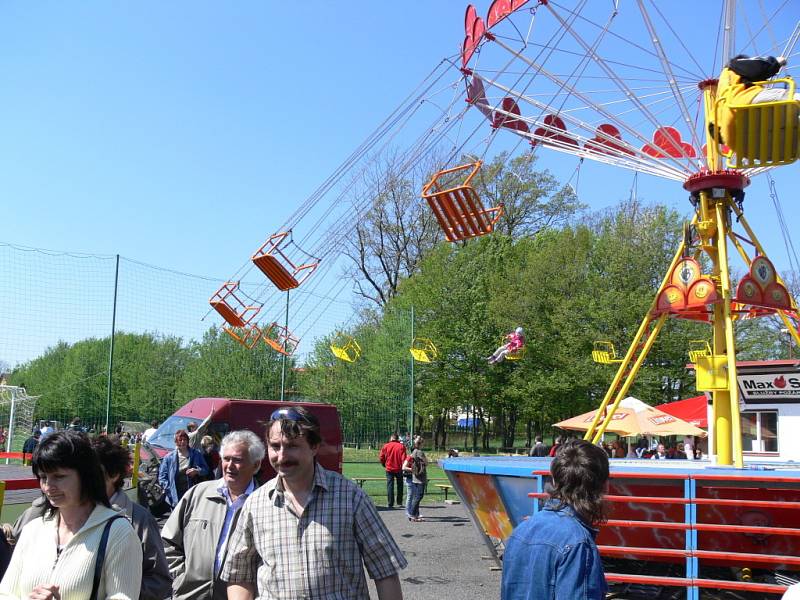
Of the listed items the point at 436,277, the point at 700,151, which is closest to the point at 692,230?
the point at 700,151

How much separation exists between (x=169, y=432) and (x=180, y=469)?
752cm

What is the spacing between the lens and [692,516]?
761 centimetres

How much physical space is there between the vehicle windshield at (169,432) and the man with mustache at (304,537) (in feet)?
45.1

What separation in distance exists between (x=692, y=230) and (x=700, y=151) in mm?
1011

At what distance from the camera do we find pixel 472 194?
11.0 m

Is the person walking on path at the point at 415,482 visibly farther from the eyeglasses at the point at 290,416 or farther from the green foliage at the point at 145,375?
the eyeglasses at the point at 290,416

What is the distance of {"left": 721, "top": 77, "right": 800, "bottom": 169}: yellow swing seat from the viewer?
27.3 ft

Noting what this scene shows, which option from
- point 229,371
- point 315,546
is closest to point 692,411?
point 229,371

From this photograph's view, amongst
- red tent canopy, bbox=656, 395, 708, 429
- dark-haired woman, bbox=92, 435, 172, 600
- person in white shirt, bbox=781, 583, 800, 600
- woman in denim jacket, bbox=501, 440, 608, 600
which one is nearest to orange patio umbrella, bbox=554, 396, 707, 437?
red tent canopy, bbox=656, 395, 708, 429

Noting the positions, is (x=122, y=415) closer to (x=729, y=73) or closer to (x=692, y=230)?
(x=692, y=230)

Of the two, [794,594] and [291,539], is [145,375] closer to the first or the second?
[291,539]

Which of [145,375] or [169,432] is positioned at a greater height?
[145,375]

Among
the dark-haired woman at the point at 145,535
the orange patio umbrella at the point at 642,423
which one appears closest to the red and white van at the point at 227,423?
the orange patio umbrella at the point at 642,423

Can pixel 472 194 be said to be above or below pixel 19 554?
above
